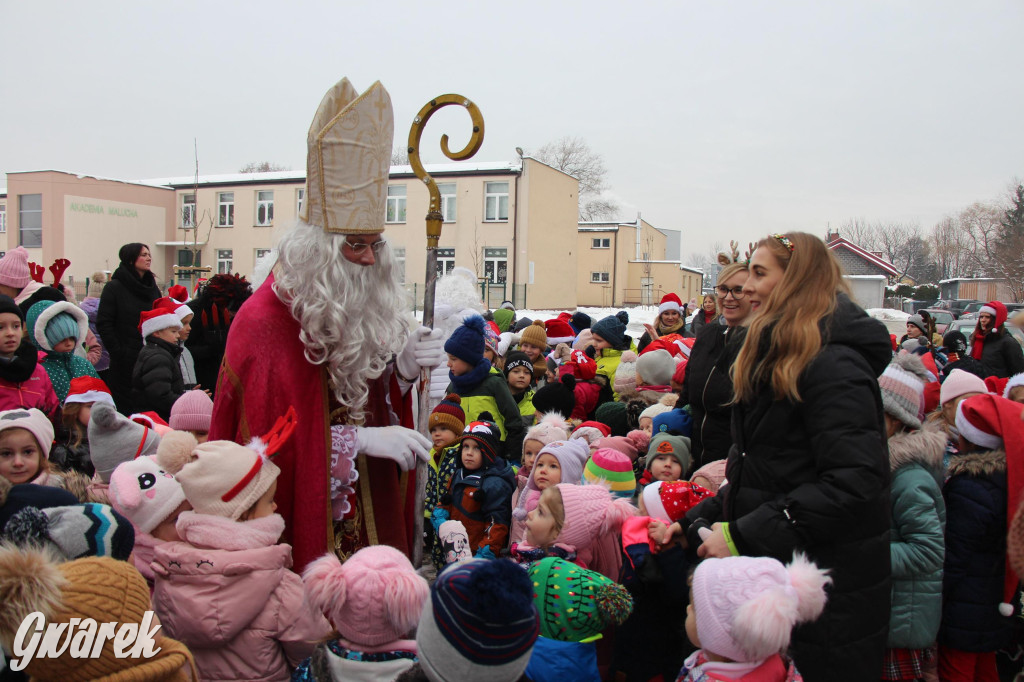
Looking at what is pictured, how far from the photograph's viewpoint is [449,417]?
498cm

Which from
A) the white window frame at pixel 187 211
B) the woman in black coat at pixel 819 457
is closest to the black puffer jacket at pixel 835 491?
the woman in black coat at pixel 819 457

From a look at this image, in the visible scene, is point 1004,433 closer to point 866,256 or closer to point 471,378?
point 471,378

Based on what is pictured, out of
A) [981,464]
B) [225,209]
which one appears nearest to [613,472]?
[981,464]

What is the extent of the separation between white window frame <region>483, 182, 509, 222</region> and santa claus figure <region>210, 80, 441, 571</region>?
2878 centimetres

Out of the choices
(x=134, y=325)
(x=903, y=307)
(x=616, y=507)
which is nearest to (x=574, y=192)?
(x=903, y=307)

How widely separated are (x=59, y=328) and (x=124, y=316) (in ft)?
4.77

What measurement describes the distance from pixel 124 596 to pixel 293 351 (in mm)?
989

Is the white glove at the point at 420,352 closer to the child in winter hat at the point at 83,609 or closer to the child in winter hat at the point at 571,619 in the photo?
the child in winter hat at the point at 571,619

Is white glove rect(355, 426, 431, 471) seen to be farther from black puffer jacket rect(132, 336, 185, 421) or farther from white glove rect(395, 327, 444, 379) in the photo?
black puffer jacket rect(132, 336, 185, 421)

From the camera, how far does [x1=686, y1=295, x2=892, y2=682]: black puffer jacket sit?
207cm

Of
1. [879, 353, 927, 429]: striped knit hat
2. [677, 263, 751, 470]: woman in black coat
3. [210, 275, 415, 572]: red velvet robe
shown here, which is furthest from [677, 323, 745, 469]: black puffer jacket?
[210, 275, 415, 572]: red velvet robe

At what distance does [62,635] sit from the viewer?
70.6 inches

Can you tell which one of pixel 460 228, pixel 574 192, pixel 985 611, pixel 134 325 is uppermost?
pixel 574 192

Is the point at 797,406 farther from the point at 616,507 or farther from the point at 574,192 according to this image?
the point at 574,192
